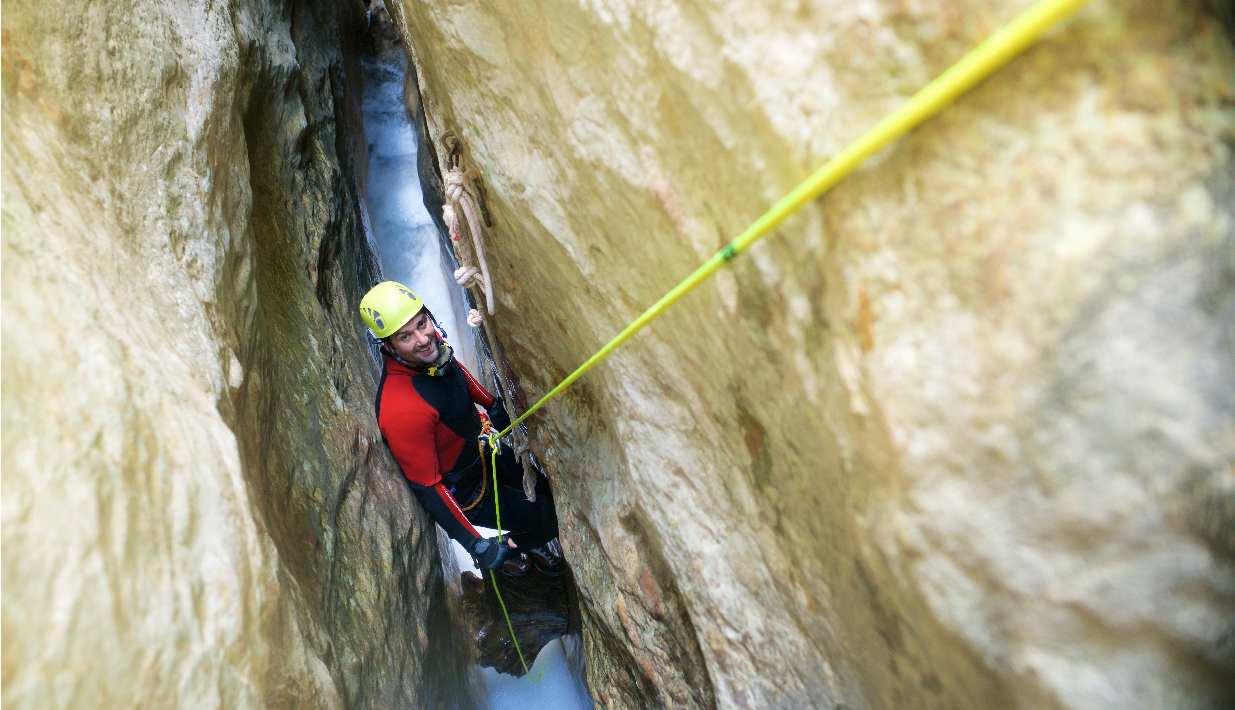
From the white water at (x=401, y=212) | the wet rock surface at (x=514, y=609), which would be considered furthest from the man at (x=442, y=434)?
the white water at (x=401, y=212)

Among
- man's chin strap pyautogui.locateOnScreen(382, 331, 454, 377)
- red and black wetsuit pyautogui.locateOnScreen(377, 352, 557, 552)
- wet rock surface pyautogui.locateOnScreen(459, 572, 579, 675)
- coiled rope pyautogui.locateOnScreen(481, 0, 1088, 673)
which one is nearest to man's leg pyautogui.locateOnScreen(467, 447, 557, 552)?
red and black wetsuit pyautogui.locateOnScreen(377, 352, 557, 552)

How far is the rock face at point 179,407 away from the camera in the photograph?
44.3 inches

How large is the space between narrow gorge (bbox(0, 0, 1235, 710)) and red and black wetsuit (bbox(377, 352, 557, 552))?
38 cm

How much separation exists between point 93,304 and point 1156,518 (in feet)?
6.02

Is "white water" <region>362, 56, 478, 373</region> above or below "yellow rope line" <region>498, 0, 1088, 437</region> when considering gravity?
above

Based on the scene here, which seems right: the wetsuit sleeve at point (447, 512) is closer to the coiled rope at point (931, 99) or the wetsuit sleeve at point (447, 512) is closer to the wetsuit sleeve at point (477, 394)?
the wetsuit sleeve at point (477, 394)

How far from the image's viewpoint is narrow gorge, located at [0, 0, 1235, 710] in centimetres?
78

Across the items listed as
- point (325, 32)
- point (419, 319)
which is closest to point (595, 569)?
point (419, 319)

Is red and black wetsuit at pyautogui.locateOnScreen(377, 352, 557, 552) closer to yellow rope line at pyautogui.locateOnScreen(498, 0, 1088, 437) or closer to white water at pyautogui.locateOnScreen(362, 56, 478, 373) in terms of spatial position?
white water at pyautogui.locateOnScreen(362, 56, 478, 373)

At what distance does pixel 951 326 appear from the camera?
0.91m

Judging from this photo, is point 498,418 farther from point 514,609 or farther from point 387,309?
point 514,609

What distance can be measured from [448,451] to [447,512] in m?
0.29

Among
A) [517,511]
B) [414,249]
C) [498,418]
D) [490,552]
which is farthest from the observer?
[414,249]

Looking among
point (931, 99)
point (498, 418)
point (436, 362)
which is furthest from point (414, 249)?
point (931, 99)
